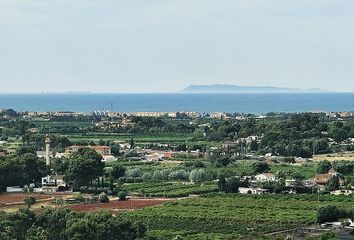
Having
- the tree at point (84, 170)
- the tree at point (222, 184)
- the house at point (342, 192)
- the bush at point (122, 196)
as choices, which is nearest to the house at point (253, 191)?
the tree at point (222, 184)

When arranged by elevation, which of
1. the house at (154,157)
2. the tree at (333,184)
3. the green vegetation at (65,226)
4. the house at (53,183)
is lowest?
the house at (53,183)

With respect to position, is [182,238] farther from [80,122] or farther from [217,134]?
[80,122]

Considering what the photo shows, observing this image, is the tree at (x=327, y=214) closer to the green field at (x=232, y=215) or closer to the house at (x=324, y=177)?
the green field at (x=232, y=215)

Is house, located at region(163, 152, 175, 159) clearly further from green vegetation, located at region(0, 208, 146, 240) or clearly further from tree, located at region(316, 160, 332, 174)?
green vegetation, located at region(0, 208, 146, 240)

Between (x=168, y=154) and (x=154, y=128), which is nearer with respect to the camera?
(x=168, y=154)

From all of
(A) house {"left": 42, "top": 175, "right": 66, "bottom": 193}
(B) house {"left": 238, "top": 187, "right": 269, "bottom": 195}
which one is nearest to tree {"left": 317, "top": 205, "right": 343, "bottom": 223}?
(B) house {"left": 238, "top": 187, "right": 269, "bottom": 195}

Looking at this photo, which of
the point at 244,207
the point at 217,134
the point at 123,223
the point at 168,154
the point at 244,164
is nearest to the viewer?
the point at 123,223

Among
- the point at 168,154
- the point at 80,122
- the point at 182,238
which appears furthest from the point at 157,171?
the point at 80,122
